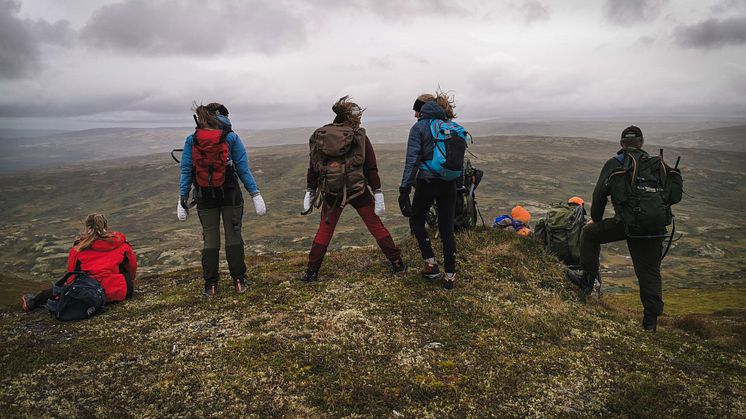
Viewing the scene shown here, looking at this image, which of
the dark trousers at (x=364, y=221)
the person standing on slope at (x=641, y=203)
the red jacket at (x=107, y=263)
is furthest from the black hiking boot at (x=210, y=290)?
the person standing on slope at (x=641, y=203)

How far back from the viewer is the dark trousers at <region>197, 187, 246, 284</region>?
30.9ft

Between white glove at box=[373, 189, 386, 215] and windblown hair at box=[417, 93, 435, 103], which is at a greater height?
windblown hair at box=[417, 93, 435, 103]

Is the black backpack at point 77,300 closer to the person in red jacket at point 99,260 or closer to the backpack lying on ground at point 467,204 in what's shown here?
the person in red jacket at point 99,260

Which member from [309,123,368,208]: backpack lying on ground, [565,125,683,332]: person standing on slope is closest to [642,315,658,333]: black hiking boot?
[565,125,683,332]: person standing on slope

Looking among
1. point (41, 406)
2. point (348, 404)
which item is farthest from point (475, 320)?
point (41, 406)

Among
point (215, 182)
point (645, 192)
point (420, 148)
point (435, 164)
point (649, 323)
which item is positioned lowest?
point (649, 323)

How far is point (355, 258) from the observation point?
1300 cm

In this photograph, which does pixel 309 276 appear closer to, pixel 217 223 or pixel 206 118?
pixel 217 223

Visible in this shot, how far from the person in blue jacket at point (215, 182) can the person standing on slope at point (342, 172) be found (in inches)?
58.9

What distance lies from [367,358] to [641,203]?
20.6 feet

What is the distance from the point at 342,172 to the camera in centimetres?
937

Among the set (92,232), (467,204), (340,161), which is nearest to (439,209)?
(340,161)

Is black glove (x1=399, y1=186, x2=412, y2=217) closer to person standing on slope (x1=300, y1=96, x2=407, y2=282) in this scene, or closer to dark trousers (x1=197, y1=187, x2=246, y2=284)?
person standing on slope (x1=300, y1=96, x2=407, y2=282)

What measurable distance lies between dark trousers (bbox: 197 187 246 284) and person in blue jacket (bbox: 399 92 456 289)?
4.03 metres
